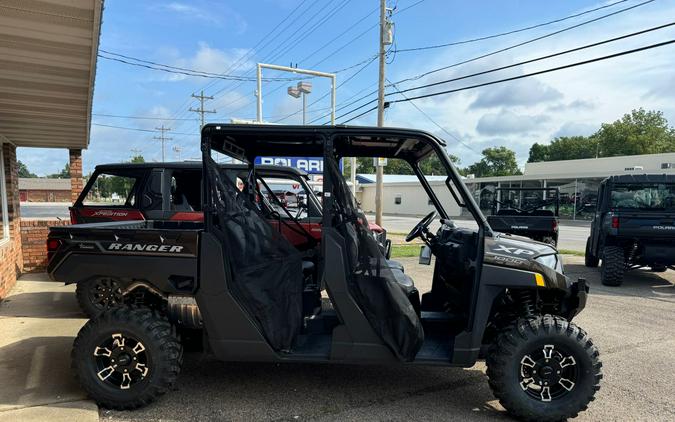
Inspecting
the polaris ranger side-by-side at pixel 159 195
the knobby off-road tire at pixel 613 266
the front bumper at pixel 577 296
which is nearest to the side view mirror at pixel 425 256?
the front bumper at pixel 577 296

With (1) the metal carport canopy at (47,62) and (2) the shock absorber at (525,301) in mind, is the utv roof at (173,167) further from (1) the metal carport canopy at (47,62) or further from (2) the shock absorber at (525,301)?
(2) the shock absorber at (525,301)

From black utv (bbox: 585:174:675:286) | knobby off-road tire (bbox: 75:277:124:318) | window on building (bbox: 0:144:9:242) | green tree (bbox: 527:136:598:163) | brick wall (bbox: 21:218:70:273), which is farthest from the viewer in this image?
green tree (bbox: 527:136:598:163)

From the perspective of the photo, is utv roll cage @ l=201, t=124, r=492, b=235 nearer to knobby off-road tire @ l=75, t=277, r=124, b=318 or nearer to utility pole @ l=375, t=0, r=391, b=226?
knobby off-road tire @ l=75, t=277, r=124, b=318

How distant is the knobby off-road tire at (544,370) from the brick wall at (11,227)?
7099 mm

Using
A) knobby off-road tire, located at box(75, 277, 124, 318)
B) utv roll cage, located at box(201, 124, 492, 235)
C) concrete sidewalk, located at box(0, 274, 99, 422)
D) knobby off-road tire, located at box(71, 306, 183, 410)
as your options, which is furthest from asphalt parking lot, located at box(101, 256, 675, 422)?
knobby off-road tire, located at box(75, 277, 124, 318)

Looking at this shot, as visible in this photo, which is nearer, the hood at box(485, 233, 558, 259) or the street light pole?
the hood at box(485, 233, 558, 259)

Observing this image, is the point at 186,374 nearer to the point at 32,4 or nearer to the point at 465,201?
the point at 465,201

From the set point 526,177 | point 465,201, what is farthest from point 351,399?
point 526,177

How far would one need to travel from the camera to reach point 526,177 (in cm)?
3444

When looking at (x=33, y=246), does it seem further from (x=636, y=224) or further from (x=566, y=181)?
(x=566, y=181)

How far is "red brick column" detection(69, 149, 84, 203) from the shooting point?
9.92 metres

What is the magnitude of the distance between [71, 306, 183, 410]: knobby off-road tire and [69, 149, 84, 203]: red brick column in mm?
7741

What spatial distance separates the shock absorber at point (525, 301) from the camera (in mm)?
3602

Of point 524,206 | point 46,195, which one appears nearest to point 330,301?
point 524,206
